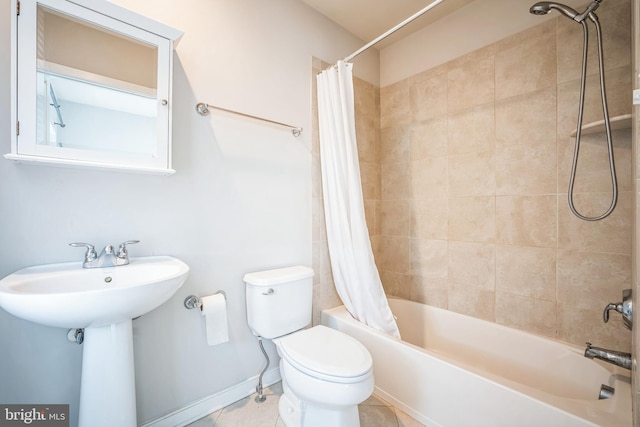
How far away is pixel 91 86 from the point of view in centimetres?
112

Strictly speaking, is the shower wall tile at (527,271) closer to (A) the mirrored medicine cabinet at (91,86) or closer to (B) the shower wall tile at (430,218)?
(B) the shower wall tile at (430,218)

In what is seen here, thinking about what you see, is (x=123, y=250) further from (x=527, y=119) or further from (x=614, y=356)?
(x=527, y=119)

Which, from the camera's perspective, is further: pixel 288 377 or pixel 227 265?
pixel 227 265

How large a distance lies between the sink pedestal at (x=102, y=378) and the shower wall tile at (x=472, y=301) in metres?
1.94

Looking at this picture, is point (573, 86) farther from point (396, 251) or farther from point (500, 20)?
point (396, 251)

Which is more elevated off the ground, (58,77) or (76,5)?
(76,5)

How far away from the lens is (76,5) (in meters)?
1.04

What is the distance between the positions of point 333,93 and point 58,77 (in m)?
1.35

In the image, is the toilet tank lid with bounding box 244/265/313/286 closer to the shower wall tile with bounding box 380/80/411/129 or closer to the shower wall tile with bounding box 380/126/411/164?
the shower wall tile with bounding box 380/126/411/164

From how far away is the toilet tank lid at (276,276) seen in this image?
148 centimetres

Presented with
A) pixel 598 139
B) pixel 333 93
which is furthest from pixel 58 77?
pixel 598 139

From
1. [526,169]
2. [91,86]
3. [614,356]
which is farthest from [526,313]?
[91,86]

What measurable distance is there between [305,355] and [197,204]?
944mm

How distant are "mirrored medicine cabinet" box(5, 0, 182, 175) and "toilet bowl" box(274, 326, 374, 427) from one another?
106 centimetres
